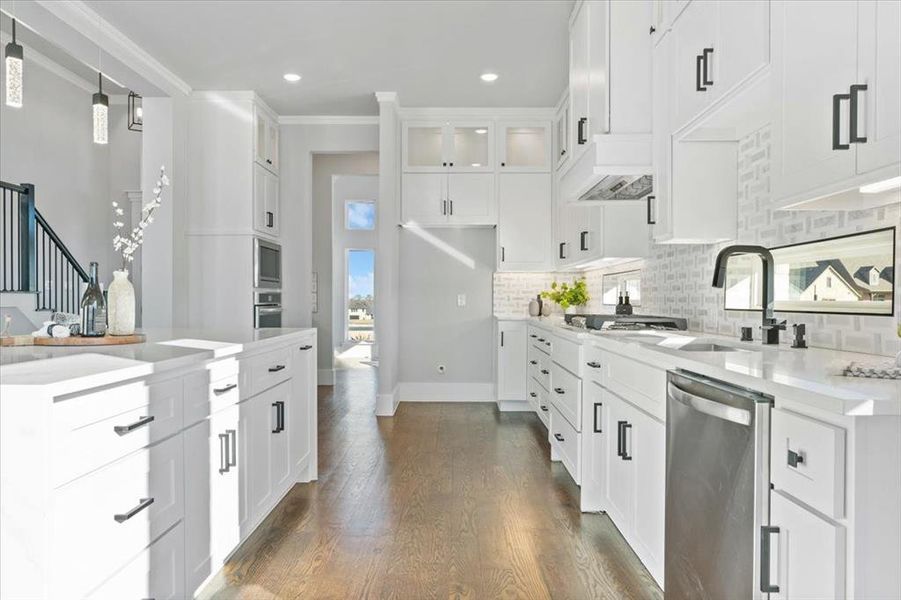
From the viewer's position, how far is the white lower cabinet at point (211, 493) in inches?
77.2

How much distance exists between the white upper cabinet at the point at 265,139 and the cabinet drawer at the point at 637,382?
160 inches

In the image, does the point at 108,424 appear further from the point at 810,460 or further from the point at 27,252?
the point at 27,252

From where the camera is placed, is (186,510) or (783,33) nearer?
(783,33)

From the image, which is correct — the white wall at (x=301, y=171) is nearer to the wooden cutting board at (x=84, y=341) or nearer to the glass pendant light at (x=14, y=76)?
the glass pendant light at (x=14, y=76)

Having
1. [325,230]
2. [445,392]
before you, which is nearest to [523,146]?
[445,392]

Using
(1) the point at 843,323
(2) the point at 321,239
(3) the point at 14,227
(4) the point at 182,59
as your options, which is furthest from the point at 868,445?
(2) the point at 321,239

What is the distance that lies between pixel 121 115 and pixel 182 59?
2376 millimetres

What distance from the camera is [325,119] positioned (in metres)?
6.16

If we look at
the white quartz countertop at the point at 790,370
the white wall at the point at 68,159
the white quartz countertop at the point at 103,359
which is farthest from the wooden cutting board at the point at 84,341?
the white wall at the point at 68,159

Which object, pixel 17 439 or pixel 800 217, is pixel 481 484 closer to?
pixel 800 217

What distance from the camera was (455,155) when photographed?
5.96m

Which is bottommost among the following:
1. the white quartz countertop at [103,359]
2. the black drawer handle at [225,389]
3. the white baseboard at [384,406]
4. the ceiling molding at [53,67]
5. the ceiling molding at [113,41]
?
the white baseboard at [384,406]

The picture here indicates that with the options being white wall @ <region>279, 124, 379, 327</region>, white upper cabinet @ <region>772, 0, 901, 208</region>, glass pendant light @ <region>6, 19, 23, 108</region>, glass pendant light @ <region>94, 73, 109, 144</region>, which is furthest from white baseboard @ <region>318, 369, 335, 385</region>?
white upper cabinet @ <region>772, 0, 901, 208</region>

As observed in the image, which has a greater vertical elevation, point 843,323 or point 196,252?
point 196,252
